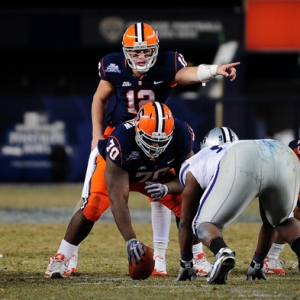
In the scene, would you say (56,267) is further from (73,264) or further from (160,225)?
(160,225)

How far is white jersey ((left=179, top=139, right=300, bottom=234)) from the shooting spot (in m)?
4.33

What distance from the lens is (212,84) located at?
1444 centimetres

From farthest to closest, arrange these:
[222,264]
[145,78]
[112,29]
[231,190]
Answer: [112,29] < [145,78] < [231,190] < [222,264]

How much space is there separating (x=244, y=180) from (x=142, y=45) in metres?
1.41

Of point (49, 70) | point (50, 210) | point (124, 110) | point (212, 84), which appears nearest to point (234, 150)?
point (124, 110)

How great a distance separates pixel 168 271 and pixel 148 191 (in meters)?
0.67

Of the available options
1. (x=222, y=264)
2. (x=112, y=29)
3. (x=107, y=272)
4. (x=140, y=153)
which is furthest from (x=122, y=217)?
(x=112, y=29)

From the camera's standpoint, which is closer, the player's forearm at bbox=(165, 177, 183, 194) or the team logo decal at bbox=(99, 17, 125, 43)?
the player's forearm at bbox=(165, 177, 183, 194)

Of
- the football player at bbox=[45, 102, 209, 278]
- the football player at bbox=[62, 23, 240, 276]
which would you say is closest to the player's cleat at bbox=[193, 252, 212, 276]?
the football player at bbox=[62, 23, 240, 276]

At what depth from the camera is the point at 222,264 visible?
165 inches

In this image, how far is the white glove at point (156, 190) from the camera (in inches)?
194

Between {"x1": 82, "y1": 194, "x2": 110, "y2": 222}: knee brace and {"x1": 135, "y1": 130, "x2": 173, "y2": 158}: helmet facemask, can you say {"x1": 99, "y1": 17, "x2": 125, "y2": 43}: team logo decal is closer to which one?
{"x1": 82, "y1": 194, "x2": 110, "y2": 222}: knee brace

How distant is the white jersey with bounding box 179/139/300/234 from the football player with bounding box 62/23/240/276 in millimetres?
896

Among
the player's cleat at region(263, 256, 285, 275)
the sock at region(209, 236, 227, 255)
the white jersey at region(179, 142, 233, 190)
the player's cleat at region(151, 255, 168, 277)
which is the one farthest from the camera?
the player's cleat at region(263, 256, 285, 275)
